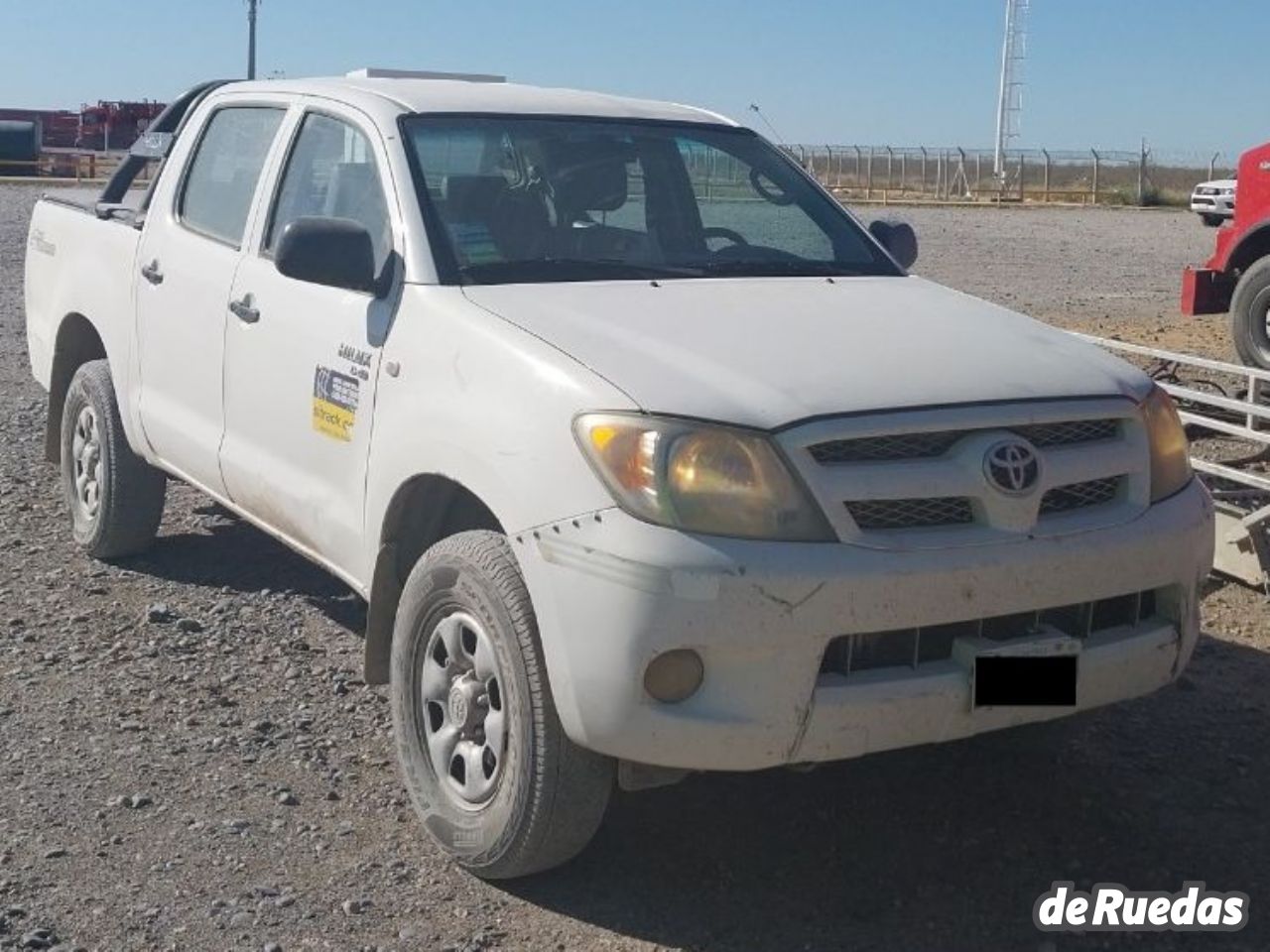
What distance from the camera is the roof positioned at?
517cm

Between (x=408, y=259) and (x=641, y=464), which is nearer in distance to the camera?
(x=641, y=464)

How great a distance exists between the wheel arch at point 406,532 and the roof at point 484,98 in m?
1.32

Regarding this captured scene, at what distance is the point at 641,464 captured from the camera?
358 cm

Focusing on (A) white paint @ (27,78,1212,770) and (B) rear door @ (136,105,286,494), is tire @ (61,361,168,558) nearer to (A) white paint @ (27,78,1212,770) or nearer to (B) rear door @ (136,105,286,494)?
(B) rear door @ (136,105,286,494)

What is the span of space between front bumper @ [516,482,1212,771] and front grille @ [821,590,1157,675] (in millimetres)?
33

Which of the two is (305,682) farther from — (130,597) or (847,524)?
(847,524)

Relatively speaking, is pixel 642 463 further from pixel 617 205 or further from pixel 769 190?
pixel 769 190

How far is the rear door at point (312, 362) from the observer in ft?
15.1

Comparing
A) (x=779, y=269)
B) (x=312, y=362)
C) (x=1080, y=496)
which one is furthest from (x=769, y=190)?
(x=1080, y=496)

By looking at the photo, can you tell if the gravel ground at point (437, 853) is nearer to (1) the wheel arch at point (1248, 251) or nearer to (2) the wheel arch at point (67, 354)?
(2) the wheel arch at point (67, 354)

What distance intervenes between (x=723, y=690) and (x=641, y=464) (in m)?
0.50

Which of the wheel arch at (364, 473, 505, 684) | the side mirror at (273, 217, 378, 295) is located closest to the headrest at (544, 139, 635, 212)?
the side mirror at (273, 217, 378, 295)

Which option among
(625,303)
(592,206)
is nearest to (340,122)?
(592,206)

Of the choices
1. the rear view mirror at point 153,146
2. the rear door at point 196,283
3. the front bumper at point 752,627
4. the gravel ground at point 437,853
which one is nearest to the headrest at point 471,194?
the rear door at point 196,283
